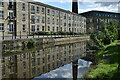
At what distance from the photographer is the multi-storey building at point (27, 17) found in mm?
25688

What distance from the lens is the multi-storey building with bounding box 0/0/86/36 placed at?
25688 millimetres

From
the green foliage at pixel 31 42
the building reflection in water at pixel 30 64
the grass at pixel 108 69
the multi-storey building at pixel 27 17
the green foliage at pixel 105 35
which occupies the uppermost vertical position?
the multi-storey building at pixel 27 17

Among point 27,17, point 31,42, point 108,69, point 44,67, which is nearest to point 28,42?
point 31,42

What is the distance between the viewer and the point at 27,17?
1198 inches

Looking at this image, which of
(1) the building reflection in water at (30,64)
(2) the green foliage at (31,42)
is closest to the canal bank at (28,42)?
(2) the green foliage at (31,42)

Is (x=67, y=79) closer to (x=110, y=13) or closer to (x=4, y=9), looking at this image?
(x=4, y=9)

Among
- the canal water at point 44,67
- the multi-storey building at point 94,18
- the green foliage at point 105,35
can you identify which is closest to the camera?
the canal water at point 44,67

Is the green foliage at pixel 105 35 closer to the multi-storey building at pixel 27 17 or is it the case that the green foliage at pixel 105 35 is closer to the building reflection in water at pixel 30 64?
the building reflection in water at pixel 30 64

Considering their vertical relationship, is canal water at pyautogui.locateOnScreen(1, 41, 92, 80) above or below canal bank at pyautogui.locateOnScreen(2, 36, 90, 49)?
below

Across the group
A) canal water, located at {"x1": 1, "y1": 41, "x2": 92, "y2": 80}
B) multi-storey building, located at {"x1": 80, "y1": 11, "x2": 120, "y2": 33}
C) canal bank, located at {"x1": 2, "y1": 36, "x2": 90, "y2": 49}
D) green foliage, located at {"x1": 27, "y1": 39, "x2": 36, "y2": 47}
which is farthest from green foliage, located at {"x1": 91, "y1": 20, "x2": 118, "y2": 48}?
multi-storey building, located at {"x1": 80, "y1": 11, "x2": 120, "y2": 33}

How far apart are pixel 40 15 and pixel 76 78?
2929cm

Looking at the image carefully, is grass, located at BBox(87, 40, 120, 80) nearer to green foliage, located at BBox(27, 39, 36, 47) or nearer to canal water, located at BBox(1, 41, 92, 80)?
canal water, located at BBox(1, 41, 92, 80)

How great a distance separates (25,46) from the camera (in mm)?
20328

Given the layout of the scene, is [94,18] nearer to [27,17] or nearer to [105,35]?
[27,17]
